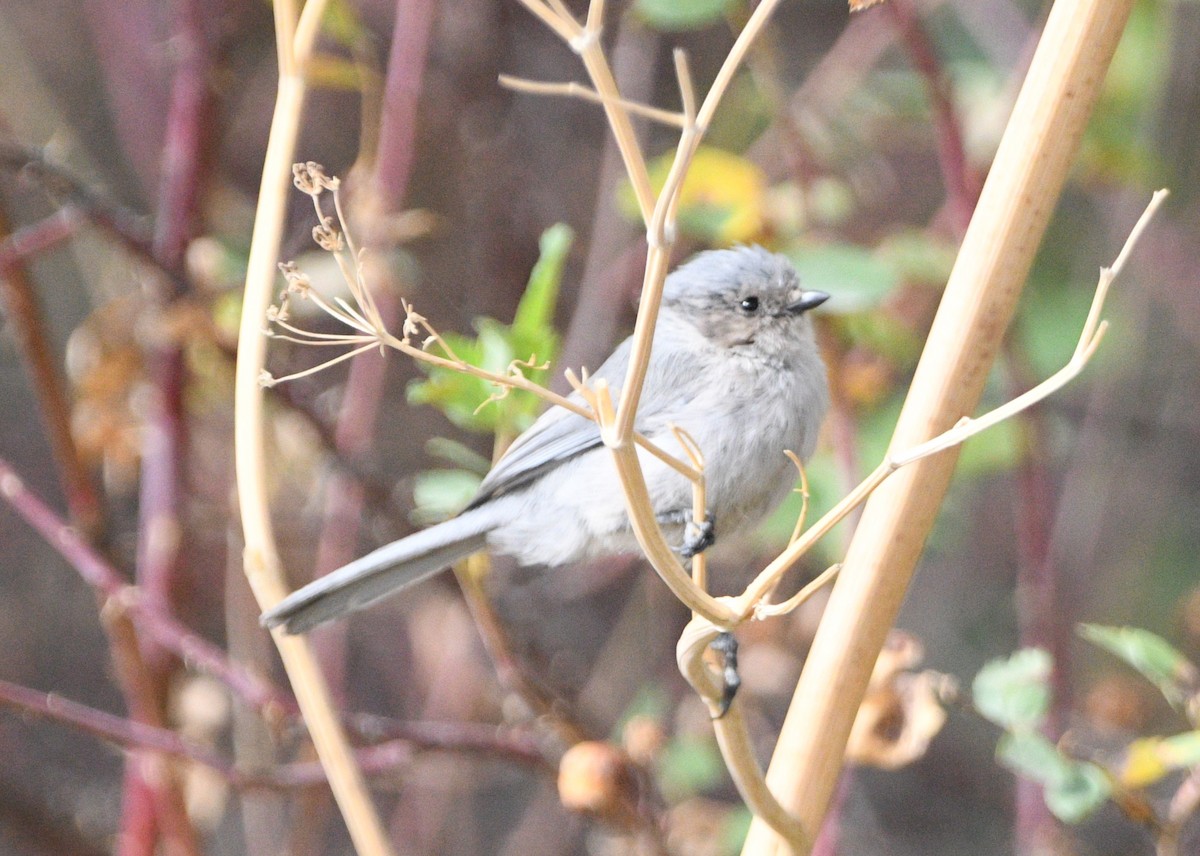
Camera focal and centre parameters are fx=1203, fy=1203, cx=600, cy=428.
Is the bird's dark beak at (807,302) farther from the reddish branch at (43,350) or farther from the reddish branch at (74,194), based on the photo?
the reddish branch at (43,350)

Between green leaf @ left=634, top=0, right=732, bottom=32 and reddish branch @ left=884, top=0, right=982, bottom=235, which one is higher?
green leaf @ left=634, top=0, right=732, bottom=32

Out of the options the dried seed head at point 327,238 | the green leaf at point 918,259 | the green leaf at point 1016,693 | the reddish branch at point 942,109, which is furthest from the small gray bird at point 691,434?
the dried seed head at point 327,238

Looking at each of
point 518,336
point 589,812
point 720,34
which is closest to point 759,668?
point 589,812

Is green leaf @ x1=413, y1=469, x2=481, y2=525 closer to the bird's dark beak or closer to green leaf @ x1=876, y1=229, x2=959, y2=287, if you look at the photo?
the bird's dark beak

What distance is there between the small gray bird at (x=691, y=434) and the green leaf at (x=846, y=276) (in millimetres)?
27

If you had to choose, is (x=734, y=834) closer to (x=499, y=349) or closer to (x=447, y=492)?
(x=447, y=492)

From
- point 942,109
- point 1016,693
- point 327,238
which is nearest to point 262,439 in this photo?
point 327,238

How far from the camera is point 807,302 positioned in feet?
6.95

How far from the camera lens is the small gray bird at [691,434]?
6.41 feet

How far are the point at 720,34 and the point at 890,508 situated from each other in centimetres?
291

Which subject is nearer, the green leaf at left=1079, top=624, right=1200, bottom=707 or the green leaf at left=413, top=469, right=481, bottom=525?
the green leaf at left=1079, top=624, right=1200, bottom=707

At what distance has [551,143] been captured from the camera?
3.57m

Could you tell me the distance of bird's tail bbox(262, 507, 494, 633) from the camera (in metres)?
1.45

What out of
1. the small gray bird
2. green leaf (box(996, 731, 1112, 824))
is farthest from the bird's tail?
green leaf (box(996, 731, 1112, 824))
